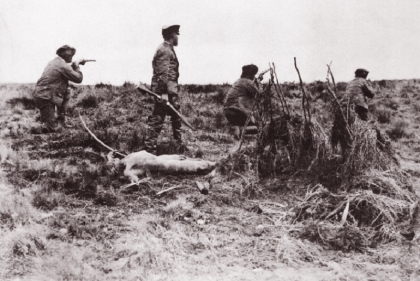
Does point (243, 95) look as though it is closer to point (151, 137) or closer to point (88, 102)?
point (151, 137)

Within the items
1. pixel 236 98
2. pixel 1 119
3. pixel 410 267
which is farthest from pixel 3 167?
pixel 410 267

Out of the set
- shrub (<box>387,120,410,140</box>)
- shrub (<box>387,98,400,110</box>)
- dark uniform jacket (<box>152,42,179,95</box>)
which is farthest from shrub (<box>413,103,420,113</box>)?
dark uniform jacket (<box>152,42,179,95</box>)

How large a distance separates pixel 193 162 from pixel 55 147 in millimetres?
2694

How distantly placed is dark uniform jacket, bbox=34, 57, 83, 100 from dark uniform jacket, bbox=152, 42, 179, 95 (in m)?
1.99

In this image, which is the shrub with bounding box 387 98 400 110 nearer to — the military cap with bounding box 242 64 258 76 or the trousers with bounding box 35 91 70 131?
the military cap with bounding box 242 64 258 76

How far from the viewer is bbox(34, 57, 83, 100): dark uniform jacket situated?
8.22 metres

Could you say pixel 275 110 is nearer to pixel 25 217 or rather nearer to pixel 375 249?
pixel 375 249

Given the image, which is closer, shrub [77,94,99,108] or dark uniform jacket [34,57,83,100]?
dark uniform jacket [34,57,83,100]

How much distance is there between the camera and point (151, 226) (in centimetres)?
444

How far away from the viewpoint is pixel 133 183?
551cm

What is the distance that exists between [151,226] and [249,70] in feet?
16.5

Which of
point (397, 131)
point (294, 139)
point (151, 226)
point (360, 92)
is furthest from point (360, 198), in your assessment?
point (397, 131)

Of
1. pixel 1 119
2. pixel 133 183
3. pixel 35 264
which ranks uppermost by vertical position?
pixel 1 119

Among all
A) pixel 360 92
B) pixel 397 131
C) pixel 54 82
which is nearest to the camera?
pixel 54 82
